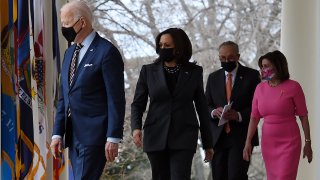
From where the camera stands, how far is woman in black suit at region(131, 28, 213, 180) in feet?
17.4

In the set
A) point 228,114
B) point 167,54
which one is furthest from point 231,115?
point 167,54

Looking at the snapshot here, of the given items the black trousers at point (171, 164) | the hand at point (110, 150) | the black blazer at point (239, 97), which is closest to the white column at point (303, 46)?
the black blazer at point (239, 97)

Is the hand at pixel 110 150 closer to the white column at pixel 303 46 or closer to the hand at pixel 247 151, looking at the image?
the hand at pixel 247 151

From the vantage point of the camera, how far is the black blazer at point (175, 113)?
5316mm

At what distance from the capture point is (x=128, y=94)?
9.73 m

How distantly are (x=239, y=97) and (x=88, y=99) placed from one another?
219 cm

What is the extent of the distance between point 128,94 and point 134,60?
476 millimetres

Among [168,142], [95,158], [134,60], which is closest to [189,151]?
[168,142]

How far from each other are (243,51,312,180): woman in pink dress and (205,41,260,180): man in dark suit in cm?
16

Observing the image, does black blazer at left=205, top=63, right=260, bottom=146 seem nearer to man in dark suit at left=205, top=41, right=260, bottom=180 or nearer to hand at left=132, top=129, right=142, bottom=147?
man in dark suit at left=205, top=41, right=260, bottom=180

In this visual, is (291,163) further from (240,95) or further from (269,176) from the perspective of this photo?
(240,95)

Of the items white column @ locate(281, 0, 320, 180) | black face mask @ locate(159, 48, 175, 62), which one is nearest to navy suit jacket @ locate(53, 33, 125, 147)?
black face mask @ locate(159, 48, 175, 62)

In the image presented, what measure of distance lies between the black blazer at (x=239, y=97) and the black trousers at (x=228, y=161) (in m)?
0.05

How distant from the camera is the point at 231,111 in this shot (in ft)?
21.0
